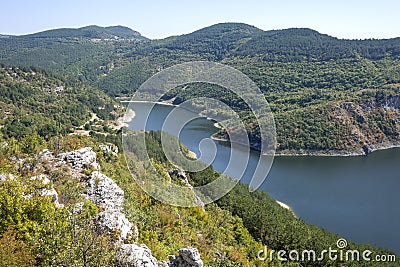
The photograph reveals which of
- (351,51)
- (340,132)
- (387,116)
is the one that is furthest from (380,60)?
(340,132)

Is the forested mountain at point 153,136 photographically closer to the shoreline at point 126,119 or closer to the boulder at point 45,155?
the boulder at point 45,155

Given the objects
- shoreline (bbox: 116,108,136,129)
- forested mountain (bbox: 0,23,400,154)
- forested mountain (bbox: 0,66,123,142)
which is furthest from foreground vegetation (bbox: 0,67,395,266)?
forested mountain (bbox: 0,23,400,154)

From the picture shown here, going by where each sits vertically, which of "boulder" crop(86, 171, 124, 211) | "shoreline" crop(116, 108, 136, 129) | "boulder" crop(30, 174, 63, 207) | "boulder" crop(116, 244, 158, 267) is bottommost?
"shoreline" crop(116, 108, 136, 129)

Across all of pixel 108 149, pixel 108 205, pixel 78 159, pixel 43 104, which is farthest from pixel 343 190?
pixel 43 104

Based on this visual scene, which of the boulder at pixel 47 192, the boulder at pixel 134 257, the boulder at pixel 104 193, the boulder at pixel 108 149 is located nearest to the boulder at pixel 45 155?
the boulder at pixel 104 193

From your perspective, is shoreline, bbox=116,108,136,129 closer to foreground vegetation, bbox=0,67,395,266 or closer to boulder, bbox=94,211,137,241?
foreground vegetation, bbox=0,67,395,266

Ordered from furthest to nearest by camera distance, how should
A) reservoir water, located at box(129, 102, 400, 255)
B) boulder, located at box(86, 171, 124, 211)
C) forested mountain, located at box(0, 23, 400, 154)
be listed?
1. forested mountain, located at box(0, 23, 400, 154)
2. reservoir water, located at box(129, 102, 400, 255)
3. boulder, located at box(86, 171, 124, 211)
